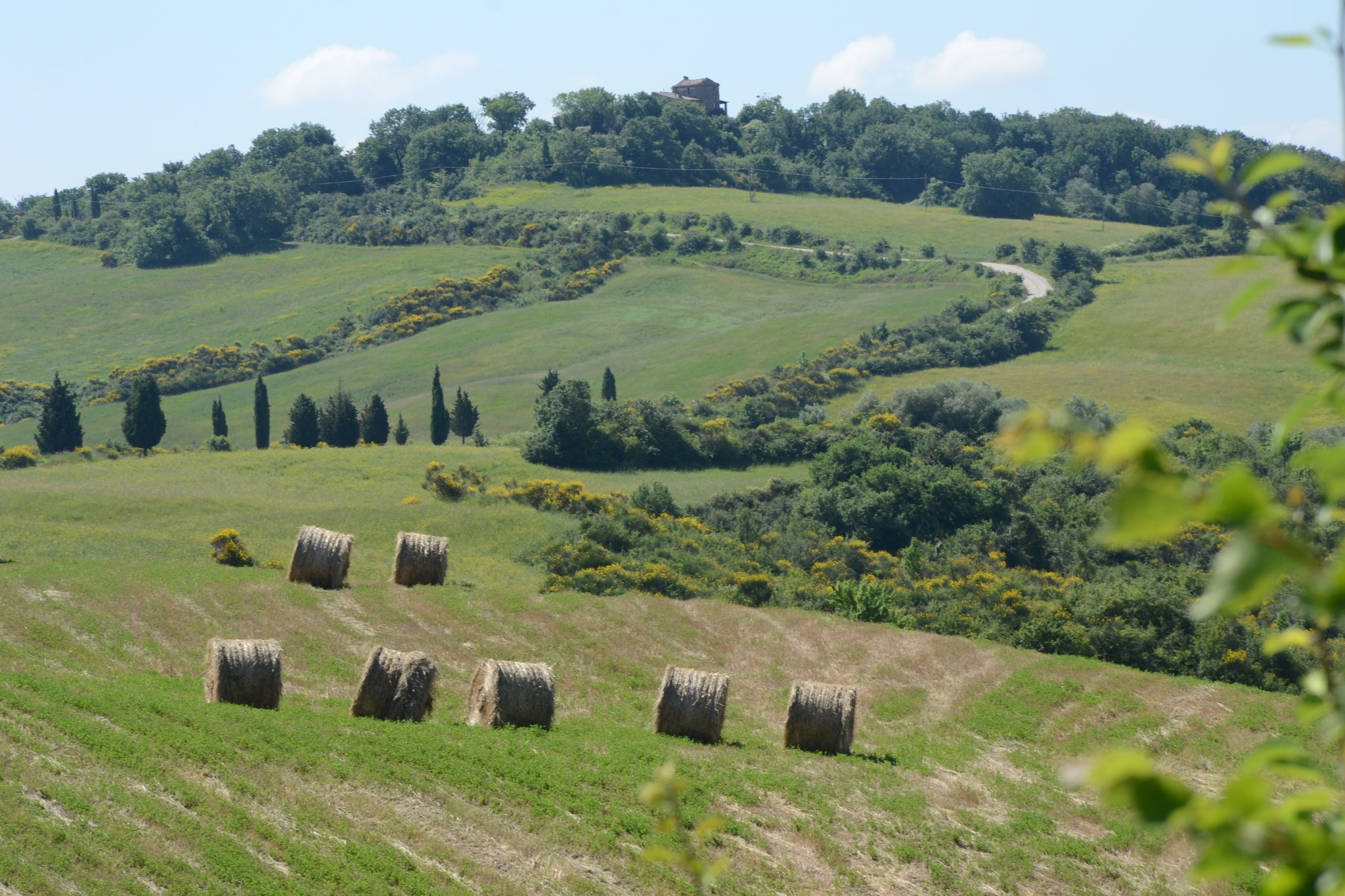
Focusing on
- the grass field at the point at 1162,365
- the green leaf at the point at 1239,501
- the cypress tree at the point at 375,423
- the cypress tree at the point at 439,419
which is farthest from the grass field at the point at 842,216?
the green leaf at the point at 1239,501

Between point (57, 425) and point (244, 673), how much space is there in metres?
55.1

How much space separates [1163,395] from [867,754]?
6379 centimetres

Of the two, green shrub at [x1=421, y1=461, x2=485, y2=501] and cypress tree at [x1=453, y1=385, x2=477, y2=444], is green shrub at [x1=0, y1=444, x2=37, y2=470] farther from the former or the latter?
cypress tree at [x1=453, y1=385, x2=477, y2=444]

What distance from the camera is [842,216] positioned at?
152 meters

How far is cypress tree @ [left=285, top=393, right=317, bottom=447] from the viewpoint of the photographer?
78.2m

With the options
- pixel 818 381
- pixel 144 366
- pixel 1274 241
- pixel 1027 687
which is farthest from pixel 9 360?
pixel 1274 241

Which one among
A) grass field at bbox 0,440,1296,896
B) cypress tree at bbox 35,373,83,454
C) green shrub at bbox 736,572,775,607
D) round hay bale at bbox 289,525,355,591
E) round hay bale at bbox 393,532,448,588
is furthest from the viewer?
cypress tree at bbox 35,373,83,454

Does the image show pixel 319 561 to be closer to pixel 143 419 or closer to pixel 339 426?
pixel 143 419

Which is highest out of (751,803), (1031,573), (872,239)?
(872,239)

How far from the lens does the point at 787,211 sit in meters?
154

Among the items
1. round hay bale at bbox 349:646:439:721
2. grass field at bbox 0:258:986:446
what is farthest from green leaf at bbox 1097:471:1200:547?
A: grass field at bbox 0:258:986:446

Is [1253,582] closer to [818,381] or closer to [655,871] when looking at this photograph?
[655,871]

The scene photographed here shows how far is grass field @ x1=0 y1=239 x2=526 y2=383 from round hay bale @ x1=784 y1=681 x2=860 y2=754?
99.0 metres

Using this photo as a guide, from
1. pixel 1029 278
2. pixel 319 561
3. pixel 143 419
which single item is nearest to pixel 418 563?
pixel 319 561
